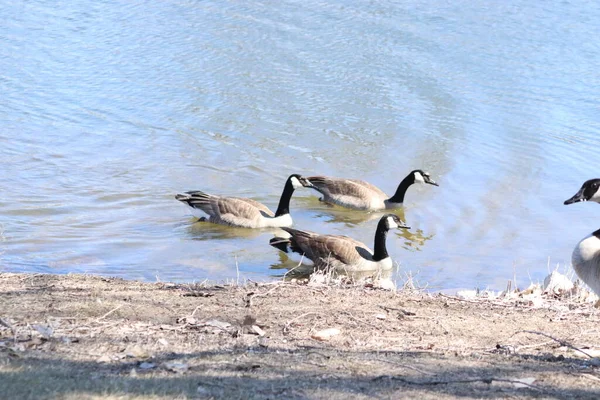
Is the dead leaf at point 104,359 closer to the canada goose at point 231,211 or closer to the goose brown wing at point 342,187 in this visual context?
the canada goose at point 231,211

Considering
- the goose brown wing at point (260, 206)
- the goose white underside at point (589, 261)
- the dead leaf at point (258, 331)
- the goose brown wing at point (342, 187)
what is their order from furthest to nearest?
the goose brown wing at point (342, 187), the goose brown wing at point (260, 206), the goose white underside at point (589, 261), the dead leaf at point (258, 331)

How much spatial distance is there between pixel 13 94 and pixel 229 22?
710 cm

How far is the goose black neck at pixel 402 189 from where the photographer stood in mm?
14102

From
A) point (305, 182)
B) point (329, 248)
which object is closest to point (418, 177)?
point (305, 182)

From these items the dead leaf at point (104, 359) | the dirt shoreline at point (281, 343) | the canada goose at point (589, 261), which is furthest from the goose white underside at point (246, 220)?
the dead leaf at point (104, 359)

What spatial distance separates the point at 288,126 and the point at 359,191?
3416mm

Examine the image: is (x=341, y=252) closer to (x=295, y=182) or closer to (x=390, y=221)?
(x=390, y=221)

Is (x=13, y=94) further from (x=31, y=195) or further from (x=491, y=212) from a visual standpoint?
(x=491, y=212)

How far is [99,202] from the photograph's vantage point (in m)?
12.9

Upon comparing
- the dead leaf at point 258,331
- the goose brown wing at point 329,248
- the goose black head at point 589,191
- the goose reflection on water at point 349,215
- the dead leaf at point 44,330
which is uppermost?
the goose black head at point 589,191

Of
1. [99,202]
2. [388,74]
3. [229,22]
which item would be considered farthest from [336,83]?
[99,202]

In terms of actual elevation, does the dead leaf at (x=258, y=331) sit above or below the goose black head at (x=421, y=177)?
above

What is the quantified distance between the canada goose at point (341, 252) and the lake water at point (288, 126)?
0.47m

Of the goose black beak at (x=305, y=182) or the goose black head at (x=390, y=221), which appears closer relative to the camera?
the goose black head at (x=390, y=221)
